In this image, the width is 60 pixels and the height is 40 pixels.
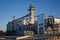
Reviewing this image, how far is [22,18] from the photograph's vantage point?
3875 centimetres

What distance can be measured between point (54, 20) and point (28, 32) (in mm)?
7206

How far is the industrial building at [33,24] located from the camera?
101 ft

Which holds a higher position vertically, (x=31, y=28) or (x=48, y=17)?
(x=48, y=17)

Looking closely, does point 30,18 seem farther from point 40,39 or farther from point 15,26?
point 40,39

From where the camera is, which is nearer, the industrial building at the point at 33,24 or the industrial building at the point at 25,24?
the industrial building at the point at 33,24

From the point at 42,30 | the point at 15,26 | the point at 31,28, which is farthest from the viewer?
the point at 15,26

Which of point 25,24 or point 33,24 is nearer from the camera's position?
point 33,24

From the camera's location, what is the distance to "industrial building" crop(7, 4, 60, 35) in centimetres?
3089

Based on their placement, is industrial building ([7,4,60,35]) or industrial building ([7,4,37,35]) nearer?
industrial building ([7,4,60,35])

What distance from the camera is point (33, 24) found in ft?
115

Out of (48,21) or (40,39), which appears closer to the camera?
(40,39)

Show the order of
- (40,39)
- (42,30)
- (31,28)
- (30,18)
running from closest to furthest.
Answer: (40,39)
(42,30)
(31,28)
(30,18)

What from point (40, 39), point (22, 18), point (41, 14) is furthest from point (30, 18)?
point (40, 39)

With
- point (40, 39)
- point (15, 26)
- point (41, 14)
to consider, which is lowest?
point (40, 39)
